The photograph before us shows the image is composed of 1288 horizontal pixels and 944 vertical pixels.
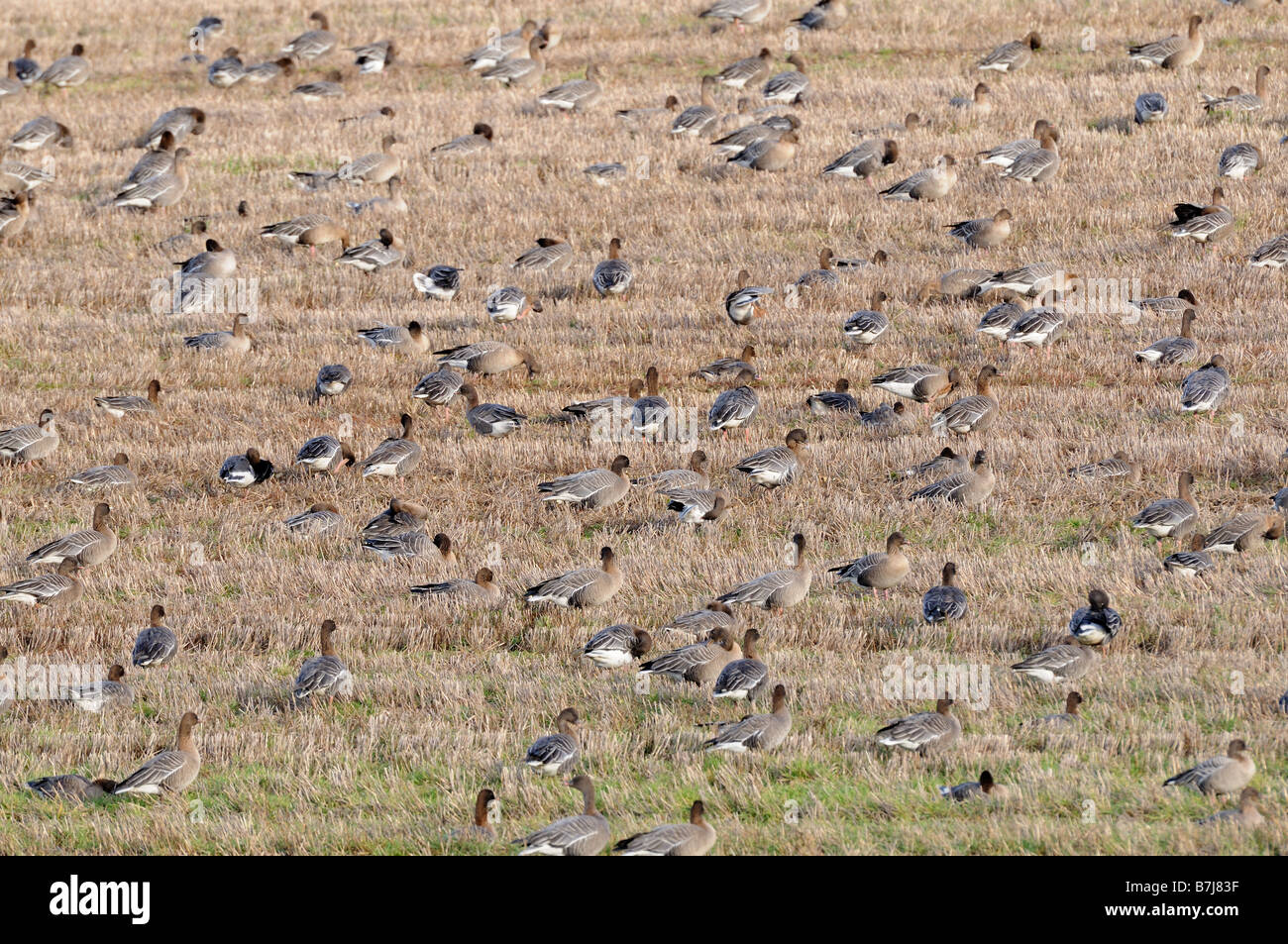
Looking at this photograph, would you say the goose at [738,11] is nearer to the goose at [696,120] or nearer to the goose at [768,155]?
the goose at [696,120]

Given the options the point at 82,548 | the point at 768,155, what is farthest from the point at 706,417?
the point at 768,155

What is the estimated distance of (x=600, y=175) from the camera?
2886cm

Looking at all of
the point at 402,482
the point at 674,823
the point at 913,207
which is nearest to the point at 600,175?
the point at 913,207

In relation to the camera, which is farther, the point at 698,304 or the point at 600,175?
the point at 600,175

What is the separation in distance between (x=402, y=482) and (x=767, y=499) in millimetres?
4223

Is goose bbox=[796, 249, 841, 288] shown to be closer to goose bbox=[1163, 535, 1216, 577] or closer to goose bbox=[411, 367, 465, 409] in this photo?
goose bbox=[411, 367, 465, 409]

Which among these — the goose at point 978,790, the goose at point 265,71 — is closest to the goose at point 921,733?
the goose at point 978,790

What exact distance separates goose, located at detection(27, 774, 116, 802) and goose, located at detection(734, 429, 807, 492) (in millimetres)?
8067

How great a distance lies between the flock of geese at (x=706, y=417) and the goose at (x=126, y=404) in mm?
36

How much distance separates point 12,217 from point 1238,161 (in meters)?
21.7

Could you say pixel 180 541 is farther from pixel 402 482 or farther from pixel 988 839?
pixel 988 839

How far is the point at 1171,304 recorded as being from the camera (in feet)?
72.0

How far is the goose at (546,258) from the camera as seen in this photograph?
24.9m

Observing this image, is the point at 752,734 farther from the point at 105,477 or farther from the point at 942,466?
the point at 105,477
